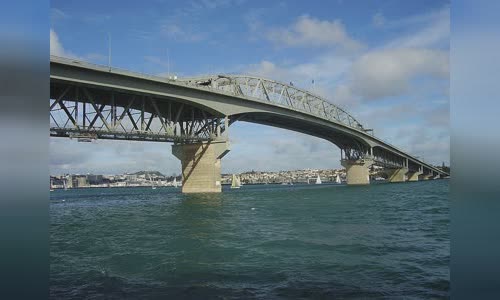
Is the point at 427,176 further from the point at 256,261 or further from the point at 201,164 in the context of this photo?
the point at 256,261

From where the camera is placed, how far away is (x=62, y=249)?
59.8 feet

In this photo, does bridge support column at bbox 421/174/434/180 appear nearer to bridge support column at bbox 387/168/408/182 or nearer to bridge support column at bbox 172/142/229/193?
bridge support column at bbox 387/168/408/182

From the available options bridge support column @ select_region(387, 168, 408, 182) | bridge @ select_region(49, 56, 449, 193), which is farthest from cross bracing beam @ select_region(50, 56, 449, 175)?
bridge support column @ select_region(387, 168, 408, 182)

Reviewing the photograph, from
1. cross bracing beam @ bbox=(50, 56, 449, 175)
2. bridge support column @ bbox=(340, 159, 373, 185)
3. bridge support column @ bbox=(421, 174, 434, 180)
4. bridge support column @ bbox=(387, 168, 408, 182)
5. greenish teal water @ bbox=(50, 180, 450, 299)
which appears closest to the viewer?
greenish teal water @ bbox=(50, 180, 450, 299)

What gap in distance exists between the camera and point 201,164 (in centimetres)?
7731

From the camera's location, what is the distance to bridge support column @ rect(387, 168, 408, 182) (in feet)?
512

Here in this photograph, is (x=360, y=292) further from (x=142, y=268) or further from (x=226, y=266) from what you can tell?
(x=142, y=268)

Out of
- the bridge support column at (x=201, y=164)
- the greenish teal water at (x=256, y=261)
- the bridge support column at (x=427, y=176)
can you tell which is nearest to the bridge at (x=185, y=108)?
the bridge support column at (x=201, y=164)

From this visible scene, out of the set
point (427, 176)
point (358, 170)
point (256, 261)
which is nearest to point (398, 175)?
point (427, 176)

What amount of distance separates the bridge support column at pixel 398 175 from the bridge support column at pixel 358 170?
1060 inches

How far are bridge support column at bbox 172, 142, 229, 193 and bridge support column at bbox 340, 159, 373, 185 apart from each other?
68.6 metres

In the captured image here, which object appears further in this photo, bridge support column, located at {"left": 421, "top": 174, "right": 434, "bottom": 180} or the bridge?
bridge support column, located at {"left": 421, "top": 174, "right": 434, "bottom": 180}
